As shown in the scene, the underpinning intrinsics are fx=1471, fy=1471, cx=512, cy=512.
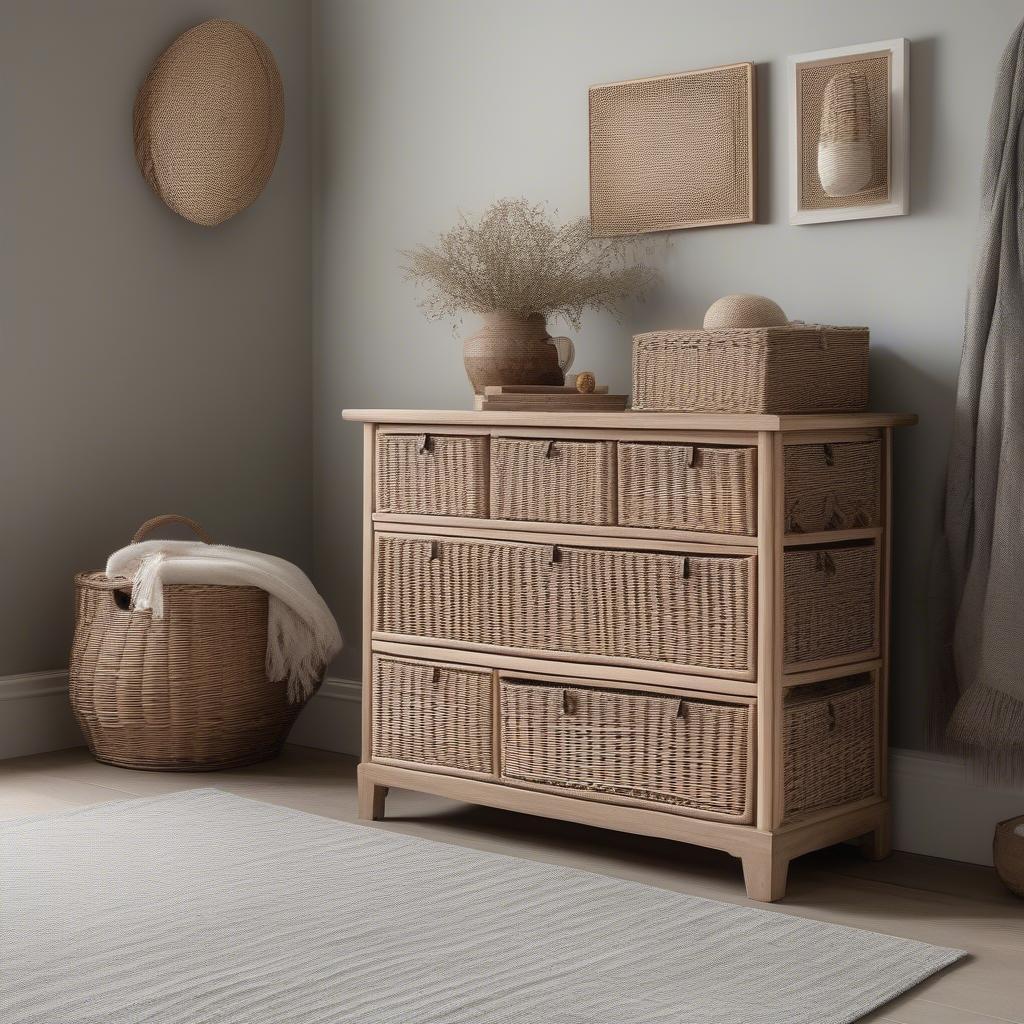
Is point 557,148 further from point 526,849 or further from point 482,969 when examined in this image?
point 482,969

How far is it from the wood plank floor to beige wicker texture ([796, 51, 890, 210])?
1.22 metres

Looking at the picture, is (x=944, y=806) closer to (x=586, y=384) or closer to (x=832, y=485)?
(x=832, y=485)

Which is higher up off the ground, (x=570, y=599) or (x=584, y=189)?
(x=584, y=189)

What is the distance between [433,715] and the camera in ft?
9.72

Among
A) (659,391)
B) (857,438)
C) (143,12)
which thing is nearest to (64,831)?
(659,391)

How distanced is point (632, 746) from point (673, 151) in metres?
1.28

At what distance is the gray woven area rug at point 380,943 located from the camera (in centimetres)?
196

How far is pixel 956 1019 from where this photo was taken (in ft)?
Answer: 6.45

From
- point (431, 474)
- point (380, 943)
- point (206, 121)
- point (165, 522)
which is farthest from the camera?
point (206, 121)

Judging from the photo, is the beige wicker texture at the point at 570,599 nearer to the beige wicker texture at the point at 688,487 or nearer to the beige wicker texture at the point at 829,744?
the beige wicker texture at the point at 688,487

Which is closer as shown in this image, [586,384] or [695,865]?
[695,865]

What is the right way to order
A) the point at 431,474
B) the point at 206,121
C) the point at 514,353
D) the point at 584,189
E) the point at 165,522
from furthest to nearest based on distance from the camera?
the point at 206,121 → the point at 165,522 → the point at 584,189 → the point at 514,353 → the point at 431,474

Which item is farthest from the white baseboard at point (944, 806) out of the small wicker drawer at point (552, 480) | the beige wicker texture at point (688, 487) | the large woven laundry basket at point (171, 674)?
the large woven laundry basket at point (171, 674)

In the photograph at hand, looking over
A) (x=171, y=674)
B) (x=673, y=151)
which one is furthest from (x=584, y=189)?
(x=171, y=674)
